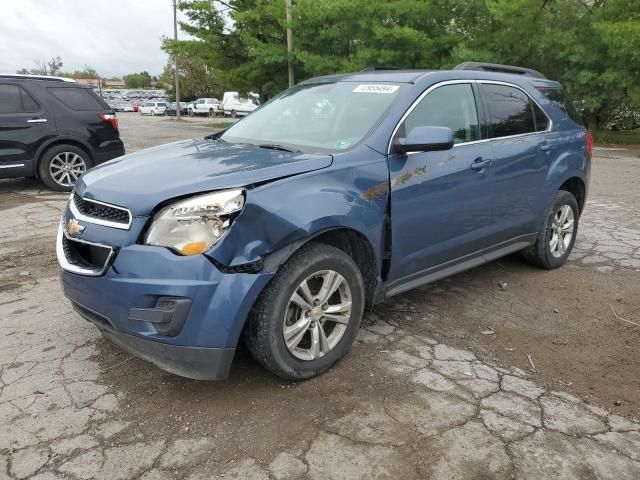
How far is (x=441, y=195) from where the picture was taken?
356cm

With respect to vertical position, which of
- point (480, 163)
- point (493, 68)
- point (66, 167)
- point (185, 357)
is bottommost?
point (185, 357)

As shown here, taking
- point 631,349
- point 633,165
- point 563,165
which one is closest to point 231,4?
point 633,165

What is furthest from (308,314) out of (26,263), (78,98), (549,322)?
(78,98)

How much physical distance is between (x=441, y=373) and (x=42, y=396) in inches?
87.4

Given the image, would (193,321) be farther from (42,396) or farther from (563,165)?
(563,165)

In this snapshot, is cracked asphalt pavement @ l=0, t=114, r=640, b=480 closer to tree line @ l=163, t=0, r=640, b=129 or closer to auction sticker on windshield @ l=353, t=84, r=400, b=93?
auction sticker on windshield @ l=353, t=84, r=400, b=93

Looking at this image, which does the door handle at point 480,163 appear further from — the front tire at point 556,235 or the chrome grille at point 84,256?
the chrome grille at point 84,256

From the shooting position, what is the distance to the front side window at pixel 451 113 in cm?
356

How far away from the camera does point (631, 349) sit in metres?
3.59

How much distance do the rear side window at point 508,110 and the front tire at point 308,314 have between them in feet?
6.08

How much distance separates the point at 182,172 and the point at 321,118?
3.88ft

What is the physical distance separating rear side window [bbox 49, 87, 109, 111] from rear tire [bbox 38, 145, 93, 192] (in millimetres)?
672

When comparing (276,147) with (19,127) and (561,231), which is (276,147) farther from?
(19,127)

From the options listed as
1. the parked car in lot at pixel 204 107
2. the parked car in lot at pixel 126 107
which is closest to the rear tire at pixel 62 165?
the parked car in lot at pixel 204 107
